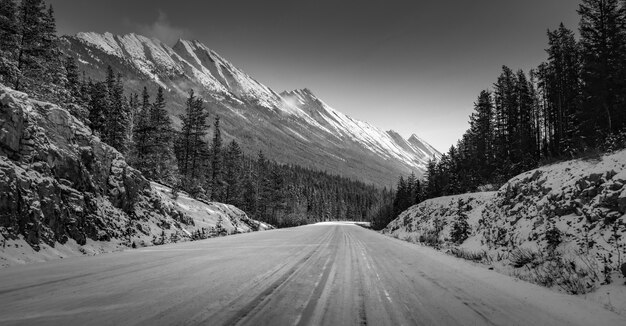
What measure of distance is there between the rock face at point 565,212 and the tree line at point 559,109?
1666mm

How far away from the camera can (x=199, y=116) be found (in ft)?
137

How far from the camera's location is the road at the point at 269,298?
366cm

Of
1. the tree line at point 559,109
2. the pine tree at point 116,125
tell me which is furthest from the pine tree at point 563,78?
the pine tree at point 116,125

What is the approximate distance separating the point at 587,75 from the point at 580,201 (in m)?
24.4

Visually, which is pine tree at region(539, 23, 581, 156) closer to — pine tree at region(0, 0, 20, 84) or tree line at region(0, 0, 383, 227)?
tree line at region(0, 0, 383, 227)

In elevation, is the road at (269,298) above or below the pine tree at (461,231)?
below

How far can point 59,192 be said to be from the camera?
1095 centimetres

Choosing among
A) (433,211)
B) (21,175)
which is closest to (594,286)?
(21,175)

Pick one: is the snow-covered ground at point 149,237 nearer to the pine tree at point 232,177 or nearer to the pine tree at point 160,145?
the pine tree at point 160,145

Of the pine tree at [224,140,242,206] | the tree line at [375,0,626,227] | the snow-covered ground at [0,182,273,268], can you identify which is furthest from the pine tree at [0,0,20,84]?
the tree line at [375,0,626,227]

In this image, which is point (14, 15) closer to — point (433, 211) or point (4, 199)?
point (4, 199)

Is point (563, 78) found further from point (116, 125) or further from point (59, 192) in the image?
point (116, 125)

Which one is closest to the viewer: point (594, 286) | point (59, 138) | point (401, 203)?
point (594, 286)

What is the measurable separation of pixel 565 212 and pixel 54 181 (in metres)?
16.2
